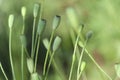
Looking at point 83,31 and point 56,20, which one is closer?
point 56,20

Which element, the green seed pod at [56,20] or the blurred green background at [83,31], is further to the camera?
the blurred green background at [83,31]

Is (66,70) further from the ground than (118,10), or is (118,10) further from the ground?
(118,10)

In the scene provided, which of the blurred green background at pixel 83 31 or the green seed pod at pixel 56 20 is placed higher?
the green seed pod at pixel 56 20

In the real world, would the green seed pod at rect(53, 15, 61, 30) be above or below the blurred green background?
above

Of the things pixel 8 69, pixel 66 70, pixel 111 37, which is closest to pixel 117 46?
pixel 111 37

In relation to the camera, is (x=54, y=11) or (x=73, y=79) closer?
(x=73, y=79)

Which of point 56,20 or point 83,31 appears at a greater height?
point 56,20

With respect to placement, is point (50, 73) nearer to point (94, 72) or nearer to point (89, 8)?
point (94, 72)
